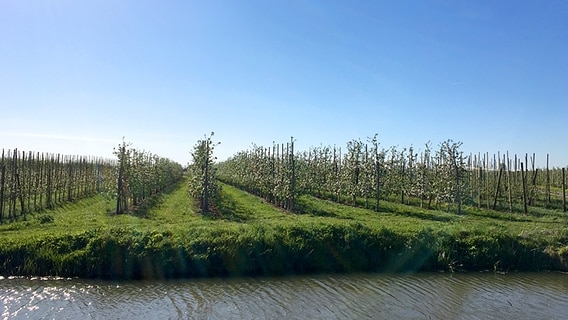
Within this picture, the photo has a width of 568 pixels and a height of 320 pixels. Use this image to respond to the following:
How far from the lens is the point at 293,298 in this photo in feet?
39.8

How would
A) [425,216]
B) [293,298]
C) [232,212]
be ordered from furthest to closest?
[425,216] → [232,212] → [293,298]

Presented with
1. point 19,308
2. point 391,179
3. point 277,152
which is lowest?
point 19,308

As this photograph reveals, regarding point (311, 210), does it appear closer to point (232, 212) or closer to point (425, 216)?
point (232, 212)

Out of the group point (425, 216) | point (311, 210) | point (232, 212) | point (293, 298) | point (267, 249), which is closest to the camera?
point (293, 298)

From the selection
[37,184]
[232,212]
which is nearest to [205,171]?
[232,212]

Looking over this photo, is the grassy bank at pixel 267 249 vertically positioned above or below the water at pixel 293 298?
above

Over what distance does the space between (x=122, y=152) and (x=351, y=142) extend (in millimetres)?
21253

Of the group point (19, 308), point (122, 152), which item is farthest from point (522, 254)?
point (122, 152)

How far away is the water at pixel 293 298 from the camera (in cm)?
1069

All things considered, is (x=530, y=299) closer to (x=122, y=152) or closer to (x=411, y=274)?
(x=411, y=274)

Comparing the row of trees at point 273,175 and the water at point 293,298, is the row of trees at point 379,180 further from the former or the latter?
the water at point 293,298

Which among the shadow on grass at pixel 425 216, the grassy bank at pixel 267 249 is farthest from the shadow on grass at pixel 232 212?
the shadow on grass at pixel 425 216

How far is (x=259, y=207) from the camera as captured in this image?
30.5 metres

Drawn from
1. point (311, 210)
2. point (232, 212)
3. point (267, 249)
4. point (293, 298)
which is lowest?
point (293, 298)
